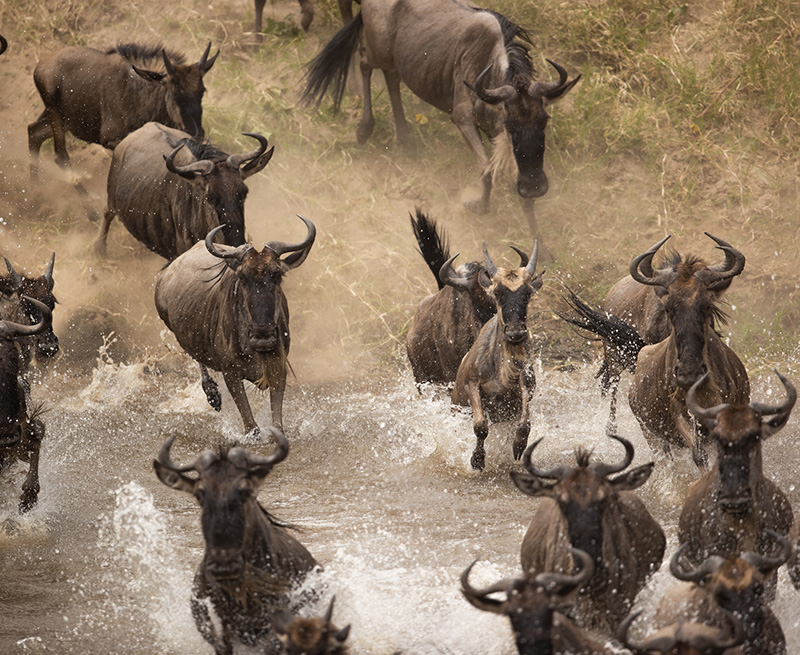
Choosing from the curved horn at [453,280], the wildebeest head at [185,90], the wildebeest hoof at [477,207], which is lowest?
the wildebeest hoof at [477,207]

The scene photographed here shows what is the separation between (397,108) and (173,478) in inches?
319

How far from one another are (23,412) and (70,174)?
5714mm

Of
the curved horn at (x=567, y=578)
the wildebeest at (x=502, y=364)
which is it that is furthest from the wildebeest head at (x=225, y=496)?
the wildebeest at (x=502, y=364)

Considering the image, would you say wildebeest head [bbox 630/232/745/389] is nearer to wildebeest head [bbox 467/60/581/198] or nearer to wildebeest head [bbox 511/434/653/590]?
wildebeest head [bbox 511/434/653/590]

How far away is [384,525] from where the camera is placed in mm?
7438

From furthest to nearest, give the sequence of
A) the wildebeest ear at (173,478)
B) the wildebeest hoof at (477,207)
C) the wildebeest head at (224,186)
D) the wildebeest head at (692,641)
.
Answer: the wildebeest hoof at (477,207) → the wildebeest head at (224,186) → the wildebeest ear at (173,478) → the wildebeest head at (692,641)

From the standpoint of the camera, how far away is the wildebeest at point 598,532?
5.32 m

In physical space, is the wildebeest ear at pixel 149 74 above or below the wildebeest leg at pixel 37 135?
above

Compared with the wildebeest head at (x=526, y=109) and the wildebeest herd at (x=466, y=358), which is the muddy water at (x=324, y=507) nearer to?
the wildebeest herd at (x=466, y=358)

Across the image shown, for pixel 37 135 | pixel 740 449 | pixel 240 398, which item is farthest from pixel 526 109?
pixel 740 449

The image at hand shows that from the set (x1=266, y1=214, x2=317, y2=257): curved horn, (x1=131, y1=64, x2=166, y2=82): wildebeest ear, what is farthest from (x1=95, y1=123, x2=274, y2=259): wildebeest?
(x1=266, y1=214, x2=317, y2=257): curved horn

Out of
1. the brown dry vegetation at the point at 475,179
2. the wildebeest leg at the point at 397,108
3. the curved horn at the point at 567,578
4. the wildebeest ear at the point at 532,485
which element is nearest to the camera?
the curved horn at the point at 567,578

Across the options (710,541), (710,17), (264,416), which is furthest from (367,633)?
(710,17)

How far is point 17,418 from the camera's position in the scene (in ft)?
24.5
